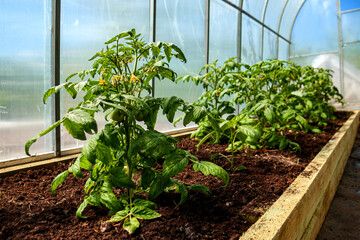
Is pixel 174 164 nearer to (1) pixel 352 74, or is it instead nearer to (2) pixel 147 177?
(2) pixel 147 177

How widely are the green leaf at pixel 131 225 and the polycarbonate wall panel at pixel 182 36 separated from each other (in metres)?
1.98

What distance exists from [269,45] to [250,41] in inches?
56.1

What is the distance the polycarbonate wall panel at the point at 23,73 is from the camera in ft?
5.40

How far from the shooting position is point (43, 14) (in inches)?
71.0

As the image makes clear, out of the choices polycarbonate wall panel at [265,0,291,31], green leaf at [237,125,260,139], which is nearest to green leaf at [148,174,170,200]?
green leaf at [237,125,260,139]

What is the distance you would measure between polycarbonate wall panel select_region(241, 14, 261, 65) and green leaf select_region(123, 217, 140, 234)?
443cm

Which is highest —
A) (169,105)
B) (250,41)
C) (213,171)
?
(250,41)

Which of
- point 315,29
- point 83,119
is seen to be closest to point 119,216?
point 83,119

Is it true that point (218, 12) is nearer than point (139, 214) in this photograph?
No

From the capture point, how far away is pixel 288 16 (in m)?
7.29

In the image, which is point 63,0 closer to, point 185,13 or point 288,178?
point 185,13

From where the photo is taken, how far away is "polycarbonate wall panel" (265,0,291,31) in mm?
6062

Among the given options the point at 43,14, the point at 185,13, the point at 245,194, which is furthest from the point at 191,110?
the point at 185,13

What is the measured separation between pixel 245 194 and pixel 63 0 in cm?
190
